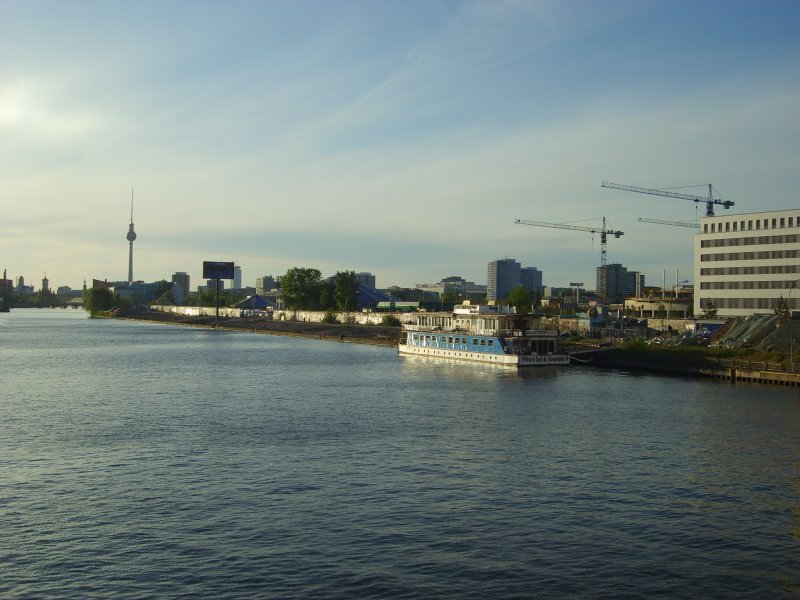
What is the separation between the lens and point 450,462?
1721 inches

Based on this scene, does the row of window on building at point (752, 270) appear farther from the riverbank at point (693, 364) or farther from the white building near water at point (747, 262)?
the riverbank at point (693, 364)

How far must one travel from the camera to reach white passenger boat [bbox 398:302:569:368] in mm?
103812

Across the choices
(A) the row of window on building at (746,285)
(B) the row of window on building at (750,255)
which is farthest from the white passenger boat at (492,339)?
(B) the row of window on building at (750,255)

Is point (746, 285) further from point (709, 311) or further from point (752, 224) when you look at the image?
point (752, 224)

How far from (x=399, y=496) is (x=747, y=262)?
393 ft

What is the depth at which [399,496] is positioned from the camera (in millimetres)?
36594

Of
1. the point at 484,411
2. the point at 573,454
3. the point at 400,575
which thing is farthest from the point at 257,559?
the point at 484,411

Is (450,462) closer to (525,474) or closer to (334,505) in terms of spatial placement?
(525,474)

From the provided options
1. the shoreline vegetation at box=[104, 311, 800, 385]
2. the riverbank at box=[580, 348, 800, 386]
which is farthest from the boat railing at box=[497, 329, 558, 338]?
the riverbank at box=[580, 348, 800, 386]

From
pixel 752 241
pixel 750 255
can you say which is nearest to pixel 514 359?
pixel 750 255

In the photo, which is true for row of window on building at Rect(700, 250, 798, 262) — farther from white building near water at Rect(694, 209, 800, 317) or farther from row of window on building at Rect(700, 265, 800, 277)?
row of window on building at Rect(700, 265, 800, 277)

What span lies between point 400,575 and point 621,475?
1822 centimetres

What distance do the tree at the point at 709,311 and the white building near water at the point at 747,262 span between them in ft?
3.39

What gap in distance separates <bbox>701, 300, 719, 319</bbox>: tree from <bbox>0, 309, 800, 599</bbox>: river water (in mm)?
67864
